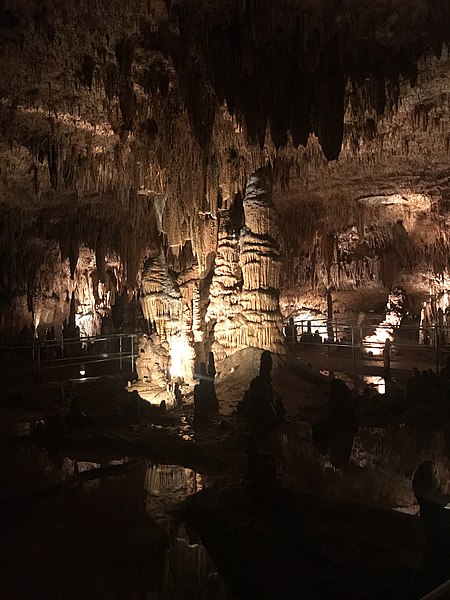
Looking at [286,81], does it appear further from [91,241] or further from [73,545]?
[91,241]

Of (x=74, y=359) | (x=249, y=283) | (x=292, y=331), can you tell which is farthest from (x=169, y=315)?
(x=74, y=359)

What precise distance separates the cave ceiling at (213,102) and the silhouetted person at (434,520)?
5.10 meters

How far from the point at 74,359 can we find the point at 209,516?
34.1ft

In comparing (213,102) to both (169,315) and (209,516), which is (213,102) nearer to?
(169,315)

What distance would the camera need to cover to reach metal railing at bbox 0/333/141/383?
446 inches

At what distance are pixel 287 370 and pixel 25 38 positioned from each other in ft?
22.7

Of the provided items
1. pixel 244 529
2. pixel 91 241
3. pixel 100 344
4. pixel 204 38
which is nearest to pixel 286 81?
→ pixel 204 38

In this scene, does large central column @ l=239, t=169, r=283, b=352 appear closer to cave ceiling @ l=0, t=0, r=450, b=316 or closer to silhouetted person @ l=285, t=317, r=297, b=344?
cave ceiling @ l=0, t=0, r=450, b=316

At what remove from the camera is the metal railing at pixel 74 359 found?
1133 cm

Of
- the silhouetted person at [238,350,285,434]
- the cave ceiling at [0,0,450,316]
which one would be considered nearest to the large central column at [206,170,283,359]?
the cave ceiling at [0,0,450,316]

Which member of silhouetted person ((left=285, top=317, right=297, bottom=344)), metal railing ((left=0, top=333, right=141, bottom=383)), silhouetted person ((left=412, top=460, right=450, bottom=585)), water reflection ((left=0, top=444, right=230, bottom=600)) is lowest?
water reflection ((left=0, top=444, right=230, bottom=600))

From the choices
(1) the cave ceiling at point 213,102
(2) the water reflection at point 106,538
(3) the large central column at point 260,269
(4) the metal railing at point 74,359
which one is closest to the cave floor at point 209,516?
(2) the water reflection at point 106,538

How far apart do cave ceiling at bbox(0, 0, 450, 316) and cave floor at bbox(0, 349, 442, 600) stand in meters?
4.68

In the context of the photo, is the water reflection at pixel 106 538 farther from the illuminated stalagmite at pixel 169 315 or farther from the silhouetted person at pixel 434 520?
the illuminated stalagmite at pixel 169 315
